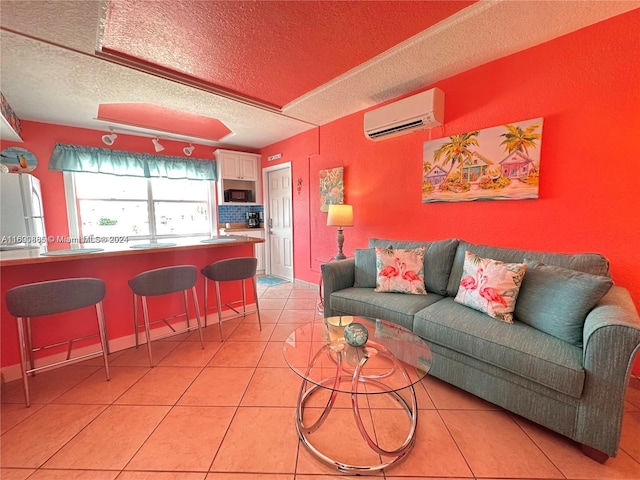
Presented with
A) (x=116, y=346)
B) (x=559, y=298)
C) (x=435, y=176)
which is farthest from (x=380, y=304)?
(x=116, y=346)

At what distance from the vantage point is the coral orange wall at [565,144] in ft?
5.69

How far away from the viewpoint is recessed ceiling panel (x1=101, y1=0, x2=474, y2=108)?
164cm

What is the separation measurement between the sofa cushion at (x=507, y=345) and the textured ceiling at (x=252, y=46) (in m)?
1.96

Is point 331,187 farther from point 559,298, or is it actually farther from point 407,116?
point 559,298

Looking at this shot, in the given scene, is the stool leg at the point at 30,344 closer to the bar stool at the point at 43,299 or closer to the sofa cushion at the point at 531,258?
the bar stool at the point at 43,299

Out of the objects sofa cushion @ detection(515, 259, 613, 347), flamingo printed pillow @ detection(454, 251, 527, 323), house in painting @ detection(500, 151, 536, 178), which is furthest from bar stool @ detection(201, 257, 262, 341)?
house in painting @ detection(500, 151, 536, 178)

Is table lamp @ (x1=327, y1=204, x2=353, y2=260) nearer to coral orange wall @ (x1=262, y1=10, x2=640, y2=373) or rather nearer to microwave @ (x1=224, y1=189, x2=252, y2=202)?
coral orange wall @ (x1=262, y1=10, x2=640, y2=373)

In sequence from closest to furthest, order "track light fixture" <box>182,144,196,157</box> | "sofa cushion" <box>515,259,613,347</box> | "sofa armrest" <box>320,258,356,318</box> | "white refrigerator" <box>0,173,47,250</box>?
"sofa cushion" <box>515,259,613,347</box>, "sofa armrest" <box>320,258,356,318</box>, "white refrigerator" <box>0,173,47,250</box>, "track light fixture" <box>182,144,196,157</box>

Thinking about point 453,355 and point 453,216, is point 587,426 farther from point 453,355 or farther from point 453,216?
point 453,216

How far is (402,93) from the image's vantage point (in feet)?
8.99

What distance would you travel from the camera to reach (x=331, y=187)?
3660 millimetres

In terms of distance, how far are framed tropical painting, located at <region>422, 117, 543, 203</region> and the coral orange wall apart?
7cm

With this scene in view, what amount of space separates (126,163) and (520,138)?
191 inches

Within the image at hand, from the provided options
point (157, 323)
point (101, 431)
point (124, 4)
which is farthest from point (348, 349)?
point (124, 4)
